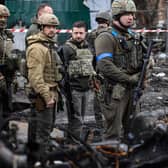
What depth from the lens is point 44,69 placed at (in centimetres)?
664

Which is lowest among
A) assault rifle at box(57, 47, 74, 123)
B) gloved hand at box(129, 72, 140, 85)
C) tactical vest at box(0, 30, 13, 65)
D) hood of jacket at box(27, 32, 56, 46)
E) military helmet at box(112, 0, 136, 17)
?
assault rifle at box(57, 47, 74, 123)

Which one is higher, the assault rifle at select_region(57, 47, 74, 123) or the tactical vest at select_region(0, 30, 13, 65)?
the tactical vest at select_region(0, 30, 13, 65)

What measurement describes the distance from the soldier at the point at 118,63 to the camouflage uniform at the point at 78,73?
150cm

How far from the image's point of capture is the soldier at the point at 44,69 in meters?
6.48

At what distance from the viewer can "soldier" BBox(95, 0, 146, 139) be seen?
6359 millimetres

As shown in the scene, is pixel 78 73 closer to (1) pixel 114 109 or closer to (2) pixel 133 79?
(1) pixel 114 109

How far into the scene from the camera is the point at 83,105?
8305 mm

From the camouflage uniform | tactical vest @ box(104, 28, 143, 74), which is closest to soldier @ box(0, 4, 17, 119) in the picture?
the camouflage uniform

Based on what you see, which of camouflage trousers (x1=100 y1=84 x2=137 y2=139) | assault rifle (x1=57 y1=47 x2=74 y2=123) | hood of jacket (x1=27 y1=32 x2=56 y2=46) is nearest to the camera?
camouflage trousers (x1=100 y1=84 x2=137 y2=139)

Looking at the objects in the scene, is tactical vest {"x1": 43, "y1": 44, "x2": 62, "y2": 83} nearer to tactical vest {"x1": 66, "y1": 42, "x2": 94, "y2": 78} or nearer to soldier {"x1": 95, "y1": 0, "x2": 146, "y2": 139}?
soldier {"x1": 95, "y1": 0, "x2": 146, "y2": 139}

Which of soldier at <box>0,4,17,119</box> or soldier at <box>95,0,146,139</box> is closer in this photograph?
soldier at <box>95,0,146,139</box>

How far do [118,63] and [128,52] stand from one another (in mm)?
187

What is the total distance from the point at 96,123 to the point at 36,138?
14.0ft

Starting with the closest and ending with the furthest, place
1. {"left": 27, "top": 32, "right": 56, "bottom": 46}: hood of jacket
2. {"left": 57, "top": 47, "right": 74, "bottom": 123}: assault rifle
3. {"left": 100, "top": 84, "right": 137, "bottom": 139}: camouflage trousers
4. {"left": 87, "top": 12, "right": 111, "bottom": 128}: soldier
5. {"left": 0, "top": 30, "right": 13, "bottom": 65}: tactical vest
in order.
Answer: {"left": 100, "top": 84, "right": 137, "bottom": 139}: camouflage trousers, {"left": 27, "top": 32, "right": 56, "bottom": 46}: hood of jacket, {"left": 0, "top": 30, "right": 13, "bottom": 65}: tactical vest, {"left": 57, "top": 47, "right": 74, "bottom": 123}: assault rifle, {"left": 87, "top": 12, "right": 111, "bottom": 128}: soldier
